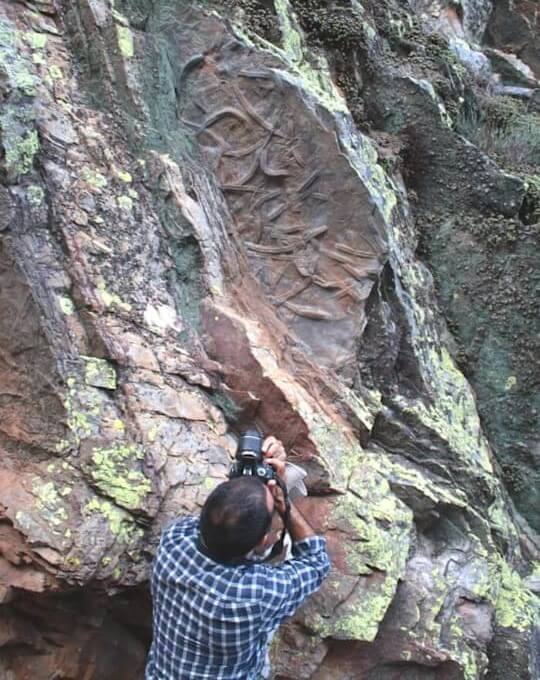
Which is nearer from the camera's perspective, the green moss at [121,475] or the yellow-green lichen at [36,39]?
the green moss at [121,475]

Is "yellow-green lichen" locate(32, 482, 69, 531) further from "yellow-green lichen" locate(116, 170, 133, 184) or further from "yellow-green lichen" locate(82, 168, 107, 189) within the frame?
"yellow-green lichen" locate(116, 170, 133, 184)

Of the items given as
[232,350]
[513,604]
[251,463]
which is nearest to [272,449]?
[251,463]

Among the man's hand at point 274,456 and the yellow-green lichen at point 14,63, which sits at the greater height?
the yellow-green lichen at point 14,63

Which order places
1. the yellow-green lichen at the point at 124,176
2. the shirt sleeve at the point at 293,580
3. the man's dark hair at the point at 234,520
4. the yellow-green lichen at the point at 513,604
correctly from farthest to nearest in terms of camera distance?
the yellow-green lichen at the point at 513,604 < the yellow-green lichen at the point at 124,176 < the shirt sleeve at the point at 293,580 < the man's dark hair at the point at 234,520

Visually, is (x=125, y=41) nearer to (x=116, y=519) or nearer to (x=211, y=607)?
(x=116, y=519)

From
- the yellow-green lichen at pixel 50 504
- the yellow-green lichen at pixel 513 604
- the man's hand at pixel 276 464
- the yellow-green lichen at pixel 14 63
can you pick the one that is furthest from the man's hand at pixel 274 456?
Result: the yellow-green lichen at pixel 14 63

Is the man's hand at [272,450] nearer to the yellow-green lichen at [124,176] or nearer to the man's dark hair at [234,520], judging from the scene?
the man's dark hair at [234,520]

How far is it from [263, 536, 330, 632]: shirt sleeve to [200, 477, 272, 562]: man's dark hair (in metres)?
0.22

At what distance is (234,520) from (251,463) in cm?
49

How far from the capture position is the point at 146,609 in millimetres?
3600

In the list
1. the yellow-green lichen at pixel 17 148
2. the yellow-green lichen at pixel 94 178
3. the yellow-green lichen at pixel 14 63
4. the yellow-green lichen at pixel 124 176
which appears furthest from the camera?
the yellow-green lichen at pixel 124 176

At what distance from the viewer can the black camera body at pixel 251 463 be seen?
301 centimetres

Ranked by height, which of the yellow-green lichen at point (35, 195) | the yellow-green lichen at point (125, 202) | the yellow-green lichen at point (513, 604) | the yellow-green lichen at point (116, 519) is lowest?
the yellow-green lichen at point (513, 604)

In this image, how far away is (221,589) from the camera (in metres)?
2.63
